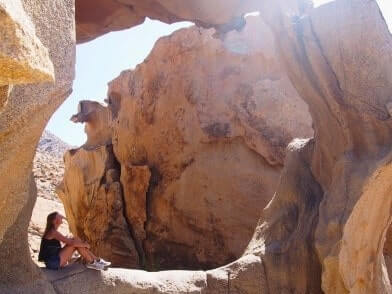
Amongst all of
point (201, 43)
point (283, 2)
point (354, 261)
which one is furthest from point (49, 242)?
point (201, 43)

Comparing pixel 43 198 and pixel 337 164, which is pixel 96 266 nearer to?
pixel 337 164

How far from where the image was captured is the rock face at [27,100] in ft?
3.70

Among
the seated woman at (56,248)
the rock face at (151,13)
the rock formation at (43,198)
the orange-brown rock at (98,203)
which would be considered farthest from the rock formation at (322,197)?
the rock formation at (43,198)

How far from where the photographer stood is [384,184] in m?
3.83

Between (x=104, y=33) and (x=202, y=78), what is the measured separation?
7.57ft

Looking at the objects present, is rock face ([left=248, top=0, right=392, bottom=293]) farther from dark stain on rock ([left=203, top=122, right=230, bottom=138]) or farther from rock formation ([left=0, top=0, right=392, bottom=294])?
dark stain on rock ([left=203, top=122, right=230, bottom=138])

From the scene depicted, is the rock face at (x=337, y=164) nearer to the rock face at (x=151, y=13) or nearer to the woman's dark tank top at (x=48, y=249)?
the rock face at (x=151, y=13)

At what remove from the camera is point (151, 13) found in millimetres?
5699

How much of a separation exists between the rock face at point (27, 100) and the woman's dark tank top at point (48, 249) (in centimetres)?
50

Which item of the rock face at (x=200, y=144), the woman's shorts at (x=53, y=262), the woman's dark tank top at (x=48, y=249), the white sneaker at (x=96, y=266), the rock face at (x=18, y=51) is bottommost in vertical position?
the white sneaker at (x=96, y=266)

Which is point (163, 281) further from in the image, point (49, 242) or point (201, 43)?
point (201, 43)

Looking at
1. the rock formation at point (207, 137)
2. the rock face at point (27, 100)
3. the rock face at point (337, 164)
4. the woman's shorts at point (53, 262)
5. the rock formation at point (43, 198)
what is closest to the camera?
the rock face at point (27, 100)

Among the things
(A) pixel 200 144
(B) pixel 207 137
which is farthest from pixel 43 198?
(B) pixel 207 137

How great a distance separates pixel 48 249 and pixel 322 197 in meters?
2.39
